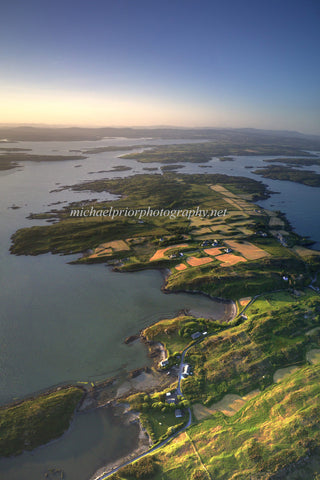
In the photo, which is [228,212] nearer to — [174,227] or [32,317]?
[174,227]

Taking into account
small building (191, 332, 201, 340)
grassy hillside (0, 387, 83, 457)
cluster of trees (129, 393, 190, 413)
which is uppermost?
small building (191, 332, 201, 340)

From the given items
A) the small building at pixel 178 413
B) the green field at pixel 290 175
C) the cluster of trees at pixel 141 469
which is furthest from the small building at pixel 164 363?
the green field at pixel 290 175

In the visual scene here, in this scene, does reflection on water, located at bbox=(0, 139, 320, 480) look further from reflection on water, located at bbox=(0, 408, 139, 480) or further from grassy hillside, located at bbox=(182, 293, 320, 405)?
grassy hillside, located at bbox=(182, 293, 320, 405)

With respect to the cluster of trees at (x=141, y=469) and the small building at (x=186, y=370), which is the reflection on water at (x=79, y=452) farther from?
the small building at (x=186, y=370)

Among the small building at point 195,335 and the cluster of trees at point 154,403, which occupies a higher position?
the small building at point 195,335

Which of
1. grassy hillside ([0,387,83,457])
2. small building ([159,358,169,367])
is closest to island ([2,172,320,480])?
grassy hillside ([0,387,83,457])

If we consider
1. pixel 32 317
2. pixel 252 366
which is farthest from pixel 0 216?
pixel 252 366

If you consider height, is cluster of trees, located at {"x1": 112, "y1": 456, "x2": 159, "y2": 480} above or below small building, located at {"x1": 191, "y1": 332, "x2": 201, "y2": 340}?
below

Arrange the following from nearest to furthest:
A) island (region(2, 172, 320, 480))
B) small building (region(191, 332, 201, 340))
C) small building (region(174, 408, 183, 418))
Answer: island (region(2, 172, 320, 480)) < small building (region(174, 408, 183, 418)) < small building (region(191, 332, 201, 340))

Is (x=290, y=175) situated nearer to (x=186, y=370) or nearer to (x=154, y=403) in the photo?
(x=186, y=370)

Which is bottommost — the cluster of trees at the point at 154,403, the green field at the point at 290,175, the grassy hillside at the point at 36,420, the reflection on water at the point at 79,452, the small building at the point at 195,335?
the reflection on water at the point at 79,452

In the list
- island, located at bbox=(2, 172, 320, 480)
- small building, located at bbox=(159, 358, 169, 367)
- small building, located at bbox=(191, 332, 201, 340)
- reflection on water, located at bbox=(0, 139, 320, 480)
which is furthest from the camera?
small building, located at bbox=(191, 332, 201, 340)

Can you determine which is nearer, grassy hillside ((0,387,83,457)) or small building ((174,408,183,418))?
grassy hillside ((0,387,83,457))

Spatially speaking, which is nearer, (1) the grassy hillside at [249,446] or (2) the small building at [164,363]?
(1) the grassy hillside at [249,446]
